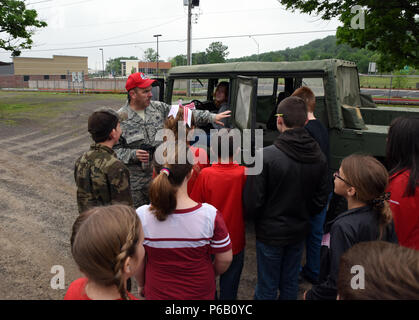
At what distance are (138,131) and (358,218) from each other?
216cm

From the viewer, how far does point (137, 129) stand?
3.18m

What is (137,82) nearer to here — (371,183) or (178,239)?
(178,239)

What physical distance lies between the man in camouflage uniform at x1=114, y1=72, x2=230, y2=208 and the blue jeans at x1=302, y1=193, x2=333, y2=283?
1.40m

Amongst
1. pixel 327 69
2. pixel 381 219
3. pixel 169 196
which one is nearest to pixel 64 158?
pixel 327 69

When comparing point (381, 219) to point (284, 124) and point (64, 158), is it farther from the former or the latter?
point (64, 158)

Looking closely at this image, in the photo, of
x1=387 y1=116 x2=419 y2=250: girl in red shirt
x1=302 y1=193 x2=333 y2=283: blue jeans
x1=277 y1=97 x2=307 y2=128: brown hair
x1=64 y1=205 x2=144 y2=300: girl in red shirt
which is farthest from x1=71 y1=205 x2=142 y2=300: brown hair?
x1=302 y1=193 x2=333 y2=283: blue jeans

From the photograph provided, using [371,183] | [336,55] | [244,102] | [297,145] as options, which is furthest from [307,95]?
[336,55]

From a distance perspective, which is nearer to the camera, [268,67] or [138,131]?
[138,131]

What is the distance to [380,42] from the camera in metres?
8.80

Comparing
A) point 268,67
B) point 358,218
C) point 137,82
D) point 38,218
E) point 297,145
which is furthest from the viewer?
point 38,218

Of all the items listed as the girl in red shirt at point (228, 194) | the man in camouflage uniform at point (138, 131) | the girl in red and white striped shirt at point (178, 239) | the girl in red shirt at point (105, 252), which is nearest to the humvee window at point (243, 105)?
the man in camouflage uniform at point (138, 131)

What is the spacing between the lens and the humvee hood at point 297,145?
7.51 ft

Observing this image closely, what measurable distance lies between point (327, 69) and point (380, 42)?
6466 mm

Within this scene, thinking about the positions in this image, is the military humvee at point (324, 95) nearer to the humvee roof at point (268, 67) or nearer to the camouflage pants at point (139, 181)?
the humvee roof at point (268, 67)
